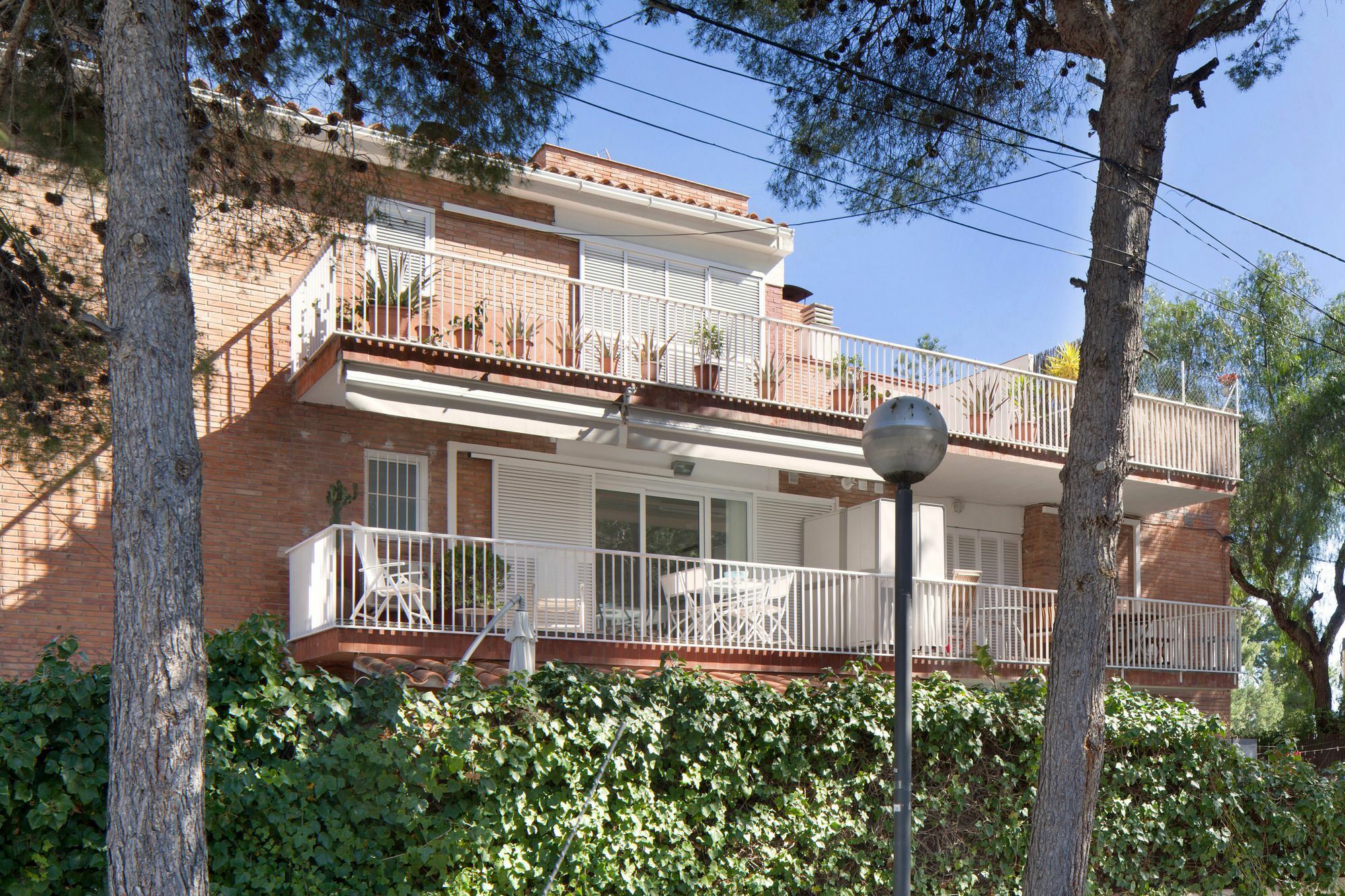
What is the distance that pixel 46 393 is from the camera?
937cm

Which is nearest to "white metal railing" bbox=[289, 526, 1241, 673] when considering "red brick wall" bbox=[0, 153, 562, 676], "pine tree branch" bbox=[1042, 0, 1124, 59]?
"red brick wall" bbox=[0, 153, 562, 676]

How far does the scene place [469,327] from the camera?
45.5 ft

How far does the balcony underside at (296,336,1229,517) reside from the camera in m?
13.0

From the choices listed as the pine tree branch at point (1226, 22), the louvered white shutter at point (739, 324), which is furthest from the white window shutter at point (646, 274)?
the pine tree branch at point (1226, 22)

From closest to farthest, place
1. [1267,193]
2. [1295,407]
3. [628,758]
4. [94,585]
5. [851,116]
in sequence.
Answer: [628,758]
[851,116]
[94,585]
[1295,407]
[1267,193]

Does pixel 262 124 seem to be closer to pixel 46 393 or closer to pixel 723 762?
pixel 46 393

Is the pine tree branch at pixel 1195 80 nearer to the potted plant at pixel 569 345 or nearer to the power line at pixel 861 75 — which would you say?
the power line at pixel 861 75

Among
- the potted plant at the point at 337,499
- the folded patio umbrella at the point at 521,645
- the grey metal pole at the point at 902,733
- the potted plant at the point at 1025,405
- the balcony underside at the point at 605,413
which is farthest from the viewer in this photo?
the potted plant at the point at 1025,405

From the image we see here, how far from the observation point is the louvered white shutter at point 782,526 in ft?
56.2

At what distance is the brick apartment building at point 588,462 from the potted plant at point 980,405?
Result: 4 cm

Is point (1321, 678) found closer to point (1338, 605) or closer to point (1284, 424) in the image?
point (1338, 605)

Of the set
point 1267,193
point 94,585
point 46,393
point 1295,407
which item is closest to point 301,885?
point 46,393

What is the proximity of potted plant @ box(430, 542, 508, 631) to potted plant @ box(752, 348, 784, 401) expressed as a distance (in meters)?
4.00

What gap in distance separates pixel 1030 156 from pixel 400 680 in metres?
7.81
